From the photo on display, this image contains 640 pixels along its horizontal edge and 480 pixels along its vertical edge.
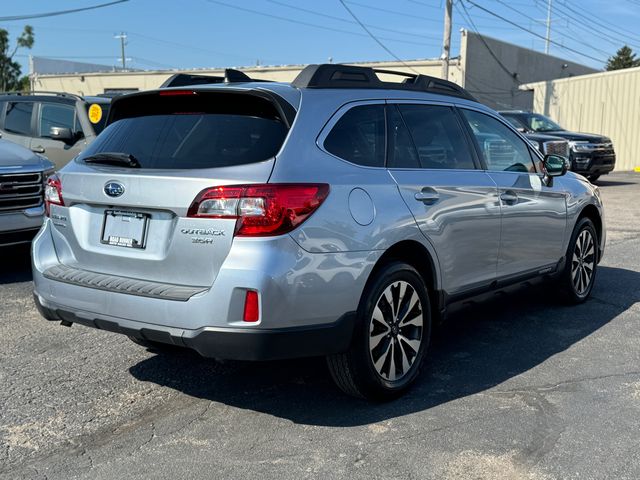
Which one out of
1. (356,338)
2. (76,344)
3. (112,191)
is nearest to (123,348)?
(76,344)

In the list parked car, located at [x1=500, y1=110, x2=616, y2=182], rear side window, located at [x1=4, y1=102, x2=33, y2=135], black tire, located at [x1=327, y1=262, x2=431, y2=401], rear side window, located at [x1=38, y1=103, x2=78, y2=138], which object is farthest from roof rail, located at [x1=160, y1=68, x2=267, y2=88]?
parked car, located at [x1=500, y1=110, x2=616, y2=182]

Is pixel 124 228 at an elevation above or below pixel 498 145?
below

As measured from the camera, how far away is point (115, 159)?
12.6 ft

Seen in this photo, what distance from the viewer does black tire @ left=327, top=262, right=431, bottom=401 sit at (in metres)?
3.73

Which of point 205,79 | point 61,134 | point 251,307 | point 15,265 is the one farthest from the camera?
point 61,134

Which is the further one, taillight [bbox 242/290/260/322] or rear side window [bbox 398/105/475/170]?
rear side window [bbox 398/105/475/170]

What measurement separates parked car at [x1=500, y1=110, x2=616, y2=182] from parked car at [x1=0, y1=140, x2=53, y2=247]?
13.2 meters

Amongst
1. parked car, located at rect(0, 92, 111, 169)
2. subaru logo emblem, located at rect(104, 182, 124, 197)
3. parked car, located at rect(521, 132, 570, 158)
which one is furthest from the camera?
parked car, located at rect(521, 132, 570, 158)

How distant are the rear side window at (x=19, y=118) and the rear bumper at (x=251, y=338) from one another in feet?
25.1

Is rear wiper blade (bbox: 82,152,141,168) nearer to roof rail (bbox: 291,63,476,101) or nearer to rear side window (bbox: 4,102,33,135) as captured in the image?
roof rail (bbox: 291,63,476,101)

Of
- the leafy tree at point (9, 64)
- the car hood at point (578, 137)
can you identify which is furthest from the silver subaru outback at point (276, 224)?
the leafy tree at point (9, 64)

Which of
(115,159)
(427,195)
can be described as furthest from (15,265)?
(427,195)

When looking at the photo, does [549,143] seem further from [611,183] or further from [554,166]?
[554,166]

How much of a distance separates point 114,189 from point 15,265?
482 centimetres
